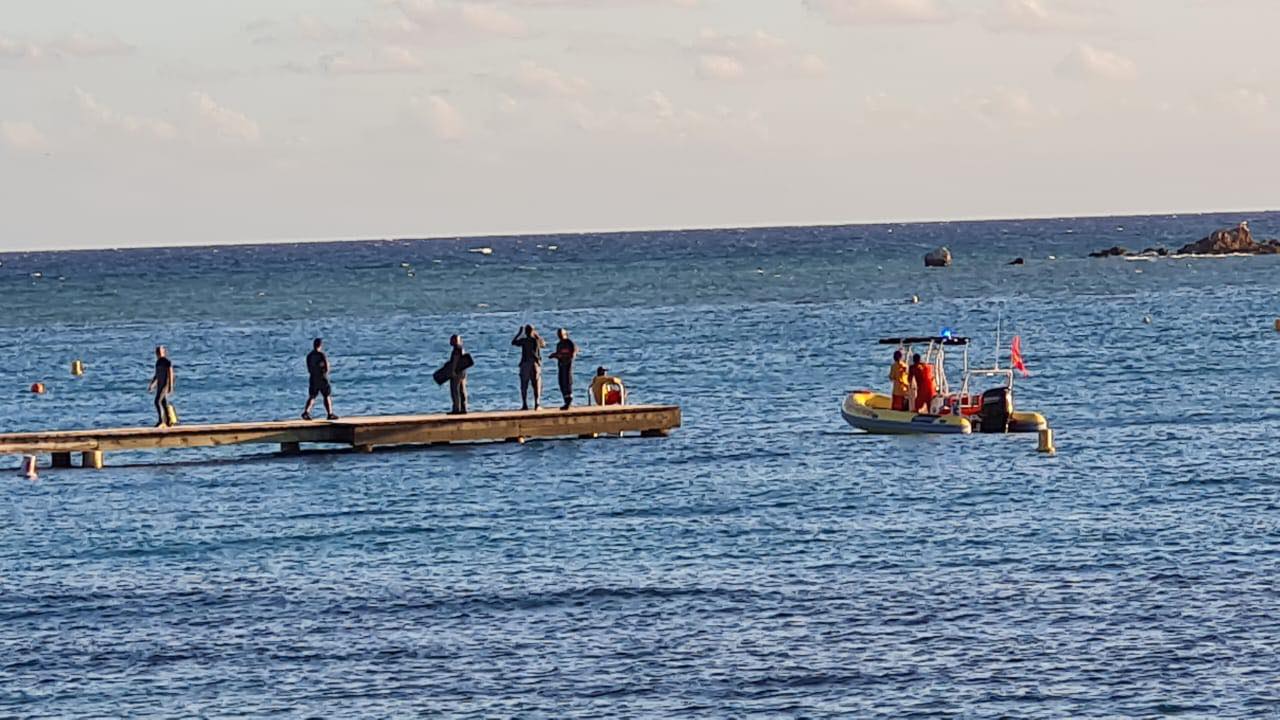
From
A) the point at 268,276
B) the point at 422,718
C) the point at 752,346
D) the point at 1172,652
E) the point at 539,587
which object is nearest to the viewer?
the point at 422,718

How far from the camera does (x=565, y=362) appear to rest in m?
43.5

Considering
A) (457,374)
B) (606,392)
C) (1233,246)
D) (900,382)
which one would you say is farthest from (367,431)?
(1233,246)

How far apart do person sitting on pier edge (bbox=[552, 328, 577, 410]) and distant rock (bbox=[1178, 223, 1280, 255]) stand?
11789 centimetres

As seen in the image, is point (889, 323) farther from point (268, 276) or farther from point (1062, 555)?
point (268, 276)

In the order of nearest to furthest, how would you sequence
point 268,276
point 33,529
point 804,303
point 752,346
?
point 33,529 < point 752,346 < point 804,303 < point 268,276

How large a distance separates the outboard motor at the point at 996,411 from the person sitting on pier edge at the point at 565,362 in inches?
325

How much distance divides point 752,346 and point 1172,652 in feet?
172

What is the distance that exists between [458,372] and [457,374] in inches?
1.7

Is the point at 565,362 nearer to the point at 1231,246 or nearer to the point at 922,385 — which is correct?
the point at 922,385

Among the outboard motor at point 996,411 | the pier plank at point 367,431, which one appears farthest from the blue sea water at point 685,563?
the outboard motor at point 996,411

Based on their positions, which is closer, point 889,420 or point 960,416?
point 960,416

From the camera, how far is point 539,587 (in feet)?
94.9

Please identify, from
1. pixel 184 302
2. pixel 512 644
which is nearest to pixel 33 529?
pixel 512 644

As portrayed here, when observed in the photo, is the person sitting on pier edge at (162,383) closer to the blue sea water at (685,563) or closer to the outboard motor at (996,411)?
the blue sea water at (685,563)
